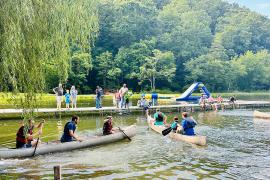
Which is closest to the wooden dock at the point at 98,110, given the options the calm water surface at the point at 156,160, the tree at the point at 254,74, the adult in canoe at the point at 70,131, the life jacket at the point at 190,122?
the calm water surface at the point at 156,160

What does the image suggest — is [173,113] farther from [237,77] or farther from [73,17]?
[237,77]

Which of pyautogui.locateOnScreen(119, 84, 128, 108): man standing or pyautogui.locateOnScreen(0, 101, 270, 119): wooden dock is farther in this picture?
pyautogui.locateOnScreen(119, 84, 128, 108): man standing

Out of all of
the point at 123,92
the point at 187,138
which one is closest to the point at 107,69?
the point at 123,92

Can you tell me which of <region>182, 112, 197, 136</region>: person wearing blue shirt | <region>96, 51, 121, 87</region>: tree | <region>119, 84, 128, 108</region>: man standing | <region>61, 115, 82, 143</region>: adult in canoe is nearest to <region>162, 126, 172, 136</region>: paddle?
<region>182, 112, 197, 136</region>: person wearing blue shirt

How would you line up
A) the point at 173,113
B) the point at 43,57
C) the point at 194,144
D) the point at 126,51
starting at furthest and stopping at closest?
the point at 126,51
the point at 173,113
the point at 194,144
the point at 43,57

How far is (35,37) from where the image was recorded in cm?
980

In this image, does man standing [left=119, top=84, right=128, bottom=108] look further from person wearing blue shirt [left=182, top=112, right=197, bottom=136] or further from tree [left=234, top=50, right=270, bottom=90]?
tree [left=234, top=50, right=270, bottom=90]

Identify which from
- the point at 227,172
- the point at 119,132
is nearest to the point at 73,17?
the point at 227,172

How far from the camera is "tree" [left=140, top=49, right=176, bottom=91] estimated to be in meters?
68.5

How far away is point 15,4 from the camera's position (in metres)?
9.18

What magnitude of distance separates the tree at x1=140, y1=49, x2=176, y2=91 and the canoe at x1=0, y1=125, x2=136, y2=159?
161 feet

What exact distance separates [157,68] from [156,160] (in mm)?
58918

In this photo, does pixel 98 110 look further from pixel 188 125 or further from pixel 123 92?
pixel 188 125

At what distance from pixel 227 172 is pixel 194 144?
16.1ft
